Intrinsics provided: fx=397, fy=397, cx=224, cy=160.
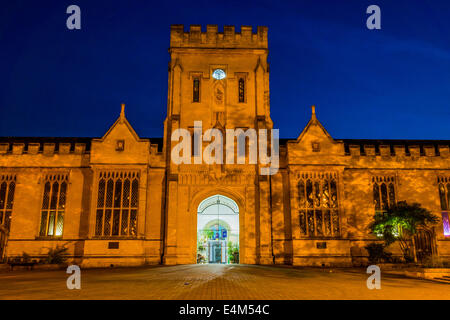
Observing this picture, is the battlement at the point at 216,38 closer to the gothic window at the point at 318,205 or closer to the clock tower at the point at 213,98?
the clock tower at the point at 213,98

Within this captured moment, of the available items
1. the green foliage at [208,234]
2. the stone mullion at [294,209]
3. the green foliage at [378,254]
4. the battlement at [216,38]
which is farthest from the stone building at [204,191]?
the green foliage at [208,234]

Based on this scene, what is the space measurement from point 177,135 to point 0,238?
561 inches

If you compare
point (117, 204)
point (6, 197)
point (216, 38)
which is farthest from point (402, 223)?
point (6, 197)

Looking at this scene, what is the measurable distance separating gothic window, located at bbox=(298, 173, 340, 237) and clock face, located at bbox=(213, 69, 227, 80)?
9750mm

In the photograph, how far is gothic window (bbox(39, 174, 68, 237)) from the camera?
91.2 ft

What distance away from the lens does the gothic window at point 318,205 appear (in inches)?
1076

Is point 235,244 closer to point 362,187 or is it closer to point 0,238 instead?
point 362,187

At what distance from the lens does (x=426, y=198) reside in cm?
2911

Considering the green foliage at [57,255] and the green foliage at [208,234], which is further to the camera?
the green foliage at [208,234]

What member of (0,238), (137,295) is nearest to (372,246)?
(137,295)

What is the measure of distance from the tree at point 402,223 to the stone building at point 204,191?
83.6 inches

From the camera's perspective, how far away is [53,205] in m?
28.2

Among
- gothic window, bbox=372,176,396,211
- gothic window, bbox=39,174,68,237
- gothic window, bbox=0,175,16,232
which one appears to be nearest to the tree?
gothic window, bbox=372,176,396,211
